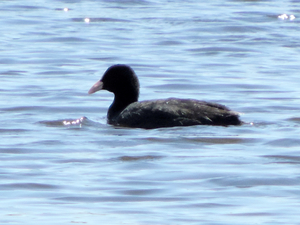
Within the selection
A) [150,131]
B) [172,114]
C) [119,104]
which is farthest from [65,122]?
[172,114]

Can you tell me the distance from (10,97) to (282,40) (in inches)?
327

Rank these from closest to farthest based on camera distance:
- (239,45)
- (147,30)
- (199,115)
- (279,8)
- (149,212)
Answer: (149,212), (199,115), (239,45), (147,30), (279,8)

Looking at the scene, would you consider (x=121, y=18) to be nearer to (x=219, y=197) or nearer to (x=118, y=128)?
(x=118, y=128)

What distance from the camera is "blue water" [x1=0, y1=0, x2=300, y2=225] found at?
8461mm

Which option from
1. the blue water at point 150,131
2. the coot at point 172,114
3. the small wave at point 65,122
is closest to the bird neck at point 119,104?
the coot at point 172,114

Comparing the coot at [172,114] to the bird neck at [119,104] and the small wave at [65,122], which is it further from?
the small wave at [65,122]

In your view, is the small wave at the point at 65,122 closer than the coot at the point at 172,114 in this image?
No

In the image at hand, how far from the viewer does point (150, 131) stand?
12031 millimetres

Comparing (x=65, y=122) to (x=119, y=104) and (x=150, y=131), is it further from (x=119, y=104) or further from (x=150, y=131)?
(x=150, y=131)

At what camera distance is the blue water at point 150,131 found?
8.46m

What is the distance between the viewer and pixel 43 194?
8797 millimetres

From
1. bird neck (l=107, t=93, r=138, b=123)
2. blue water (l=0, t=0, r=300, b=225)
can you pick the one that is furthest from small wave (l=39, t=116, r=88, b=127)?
bird neck (l=107, t=93, r=138, b=123)

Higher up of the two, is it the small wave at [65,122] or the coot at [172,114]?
the coot at [172,114]

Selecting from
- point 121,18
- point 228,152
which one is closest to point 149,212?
point 228,152
